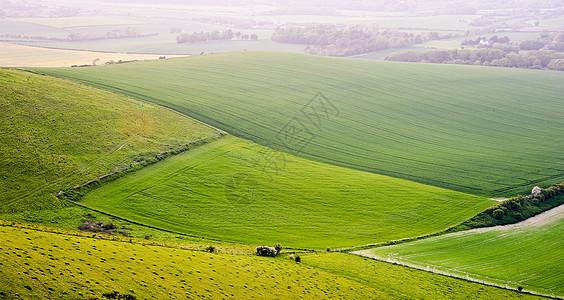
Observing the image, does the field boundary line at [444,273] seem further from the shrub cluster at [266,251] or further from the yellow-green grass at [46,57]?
the yellow-green grass at [46,57]

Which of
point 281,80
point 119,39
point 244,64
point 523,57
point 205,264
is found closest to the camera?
point 205,264

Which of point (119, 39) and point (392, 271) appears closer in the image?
point (392, 271)

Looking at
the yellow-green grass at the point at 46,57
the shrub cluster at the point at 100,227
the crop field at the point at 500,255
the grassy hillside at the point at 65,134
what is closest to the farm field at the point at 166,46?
the yellow-green grass at the point at 46,57

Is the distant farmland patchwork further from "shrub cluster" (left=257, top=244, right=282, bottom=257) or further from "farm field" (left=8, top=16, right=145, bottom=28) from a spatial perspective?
"farm field" (left=8, top=16, right=145, bottom=28)

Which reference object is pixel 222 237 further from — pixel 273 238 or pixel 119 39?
pixel 119 39

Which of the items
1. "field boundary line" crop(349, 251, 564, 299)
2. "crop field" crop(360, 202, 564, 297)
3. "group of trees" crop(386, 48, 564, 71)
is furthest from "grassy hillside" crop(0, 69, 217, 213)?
"group of trees" crop(386, 48, 564, 71)

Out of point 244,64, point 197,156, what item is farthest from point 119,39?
point 197,156
